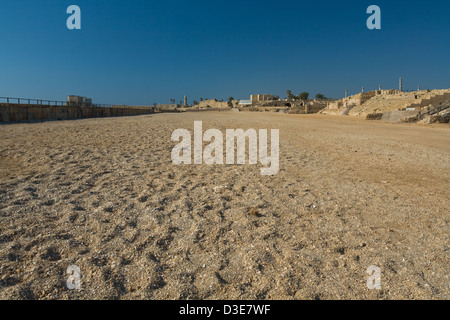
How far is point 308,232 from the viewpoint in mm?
3039

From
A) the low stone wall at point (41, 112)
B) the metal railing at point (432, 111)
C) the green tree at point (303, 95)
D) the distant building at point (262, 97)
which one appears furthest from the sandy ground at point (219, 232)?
the green tree at point (303, 95)

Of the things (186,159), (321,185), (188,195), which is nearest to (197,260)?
(188,195)

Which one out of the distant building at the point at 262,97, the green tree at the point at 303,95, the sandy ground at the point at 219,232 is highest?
the green tree at the point at 303,95

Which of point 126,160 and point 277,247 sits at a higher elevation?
point 126,160

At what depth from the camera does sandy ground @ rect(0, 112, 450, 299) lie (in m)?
2.13

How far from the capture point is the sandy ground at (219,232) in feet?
7.00

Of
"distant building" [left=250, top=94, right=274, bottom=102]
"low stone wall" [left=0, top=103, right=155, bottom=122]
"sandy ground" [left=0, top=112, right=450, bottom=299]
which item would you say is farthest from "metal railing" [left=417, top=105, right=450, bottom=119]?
"distant building" [left=250, top=94, right=274, bottom=102]

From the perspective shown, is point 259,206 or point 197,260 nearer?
point 197,260

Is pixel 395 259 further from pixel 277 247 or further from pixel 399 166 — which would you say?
pixel 399 166

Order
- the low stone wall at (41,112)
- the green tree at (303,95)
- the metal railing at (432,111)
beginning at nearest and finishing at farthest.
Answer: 1. the low stone wall at (41,112)
2. the metal railing at (432,111)
3. the green tree at (303,95)

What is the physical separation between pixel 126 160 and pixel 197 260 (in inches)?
176

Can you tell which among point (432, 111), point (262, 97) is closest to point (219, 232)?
point (432, 111)

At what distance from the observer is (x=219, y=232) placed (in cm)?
301

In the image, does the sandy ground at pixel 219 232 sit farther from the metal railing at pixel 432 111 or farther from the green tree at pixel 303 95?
the green tree at pixel 303 95
